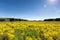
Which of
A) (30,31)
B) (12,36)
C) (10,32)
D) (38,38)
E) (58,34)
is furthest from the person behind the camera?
(58,34)

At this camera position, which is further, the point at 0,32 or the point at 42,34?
the point at 42,34

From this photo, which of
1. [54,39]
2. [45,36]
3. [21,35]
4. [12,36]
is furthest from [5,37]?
[54,39]

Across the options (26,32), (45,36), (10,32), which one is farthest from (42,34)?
(10,32)

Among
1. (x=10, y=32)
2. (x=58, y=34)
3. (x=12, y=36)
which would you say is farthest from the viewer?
(x=58, y=34)

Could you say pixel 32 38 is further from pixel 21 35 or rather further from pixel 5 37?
pixel 5 37

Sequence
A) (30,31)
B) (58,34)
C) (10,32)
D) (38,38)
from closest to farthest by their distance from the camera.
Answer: (10,32), (38,38), (30,31), (58,34)

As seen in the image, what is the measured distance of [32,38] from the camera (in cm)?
779

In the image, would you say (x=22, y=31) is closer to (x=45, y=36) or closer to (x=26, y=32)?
(x=26, y=32)

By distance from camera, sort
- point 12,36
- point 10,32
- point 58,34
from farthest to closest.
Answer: point 58,34 < point 10,32 < point 12,36

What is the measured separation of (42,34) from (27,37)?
49.5 inches

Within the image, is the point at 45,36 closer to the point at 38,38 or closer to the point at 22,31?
the point at 38,38

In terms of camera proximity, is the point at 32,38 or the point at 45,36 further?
A: the point at 45,36

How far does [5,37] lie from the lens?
702cm

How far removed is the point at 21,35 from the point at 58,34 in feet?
8.04
